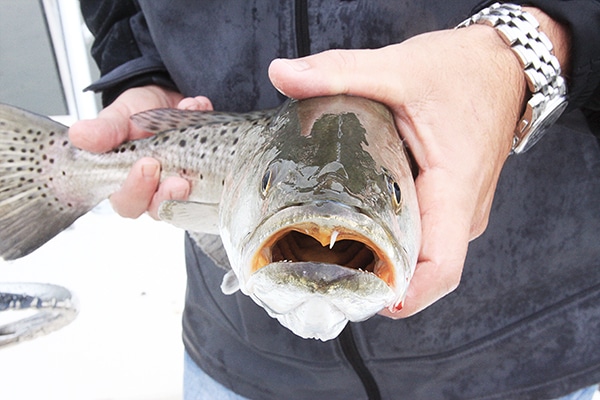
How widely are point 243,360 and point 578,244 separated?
0.82 m

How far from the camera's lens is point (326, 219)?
609mm

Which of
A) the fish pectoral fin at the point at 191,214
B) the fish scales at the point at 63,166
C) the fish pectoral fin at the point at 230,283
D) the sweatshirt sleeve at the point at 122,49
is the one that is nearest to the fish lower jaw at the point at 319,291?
the fish pectoral fin at the point at 230,283

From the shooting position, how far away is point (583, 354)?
121 centimetres

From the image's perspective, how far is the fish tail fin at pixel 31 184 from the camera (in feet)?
4.56

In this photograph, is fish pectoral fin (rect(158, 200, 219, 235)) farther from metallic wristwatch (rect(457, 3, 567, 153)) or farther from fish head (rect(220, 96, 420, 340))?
metallic wristwatch (rect(457, 3, 567, 153))

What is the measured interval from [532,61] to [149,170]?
81 centimetres

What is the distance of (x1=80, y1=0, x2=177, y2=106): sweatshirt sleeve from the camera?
1.52m

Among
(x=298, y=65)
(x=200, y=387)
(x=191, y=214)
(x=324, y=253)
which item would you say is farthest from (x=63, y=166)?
(x=324, y=253)

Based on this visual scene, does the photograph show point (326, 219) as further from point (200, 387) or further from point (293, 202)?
point (200, 387)

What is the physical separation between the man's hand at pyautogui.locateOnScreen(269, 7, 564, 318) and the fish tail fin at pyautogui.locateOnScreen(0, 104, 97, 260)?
32.3 inches

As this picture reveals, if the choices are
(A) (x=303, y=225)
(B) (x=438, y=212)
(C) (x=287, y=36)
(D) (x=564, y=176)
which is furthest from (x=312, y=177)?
(D) (x=564, y=176)

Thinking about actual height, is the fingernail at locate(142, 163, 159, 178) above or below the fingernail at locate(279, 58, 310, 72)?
below

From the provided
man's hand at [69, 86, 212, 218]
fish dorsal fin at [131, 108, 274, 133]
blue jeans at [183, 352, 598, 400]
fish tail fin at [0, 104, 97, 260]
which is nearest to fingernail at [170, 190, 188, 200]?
man's hand at [69, 86, 212, 218]

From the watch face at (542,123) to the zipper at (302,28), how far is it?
47cm
